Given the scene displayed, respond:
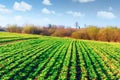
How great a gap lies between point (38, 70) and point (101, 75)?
455 cm

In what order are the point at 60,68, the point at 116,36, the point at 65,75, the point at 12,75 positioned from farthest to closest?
1. the point at 116,36
2. the point at 60,68
3. the point at 65,75
4. the point at 12,75

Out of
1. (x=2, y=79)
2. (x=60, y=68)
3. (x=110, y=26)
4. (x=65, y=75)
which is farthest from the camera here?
(x=110, y=26)

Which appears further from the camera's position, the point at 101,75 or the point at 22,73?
the point at 101,75

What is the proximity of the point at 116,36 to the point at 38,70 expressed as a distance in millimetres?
82418

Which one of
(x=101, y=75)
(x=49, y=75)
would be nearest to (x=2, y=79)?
(x=49, y=75)

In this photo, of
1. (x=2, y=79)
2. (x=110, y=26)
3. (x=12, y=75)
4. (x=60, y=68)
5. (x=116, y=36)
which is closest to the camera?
(x=2, y=79)

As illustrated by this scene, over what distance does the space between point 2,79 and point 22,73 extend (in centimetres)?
201

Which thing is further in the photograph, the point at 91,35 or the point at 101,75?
the point at 91,35

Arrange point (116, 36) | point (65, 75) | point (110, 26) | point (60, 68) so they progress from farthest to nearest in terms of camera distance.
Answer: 1. point (110, 26)
2. point (116, 36)
3. point (60, 68)
4. point (65, 75)

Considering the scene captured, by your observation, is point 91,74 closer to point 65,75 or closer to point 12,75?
point 65,75

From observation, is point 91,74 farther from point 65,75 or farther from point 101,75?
point 65,75

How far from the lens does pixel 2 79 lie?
526 inches

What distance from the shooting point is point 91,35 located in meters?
102

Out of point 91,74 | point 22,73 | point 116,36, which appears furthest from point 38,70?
point 116,36
